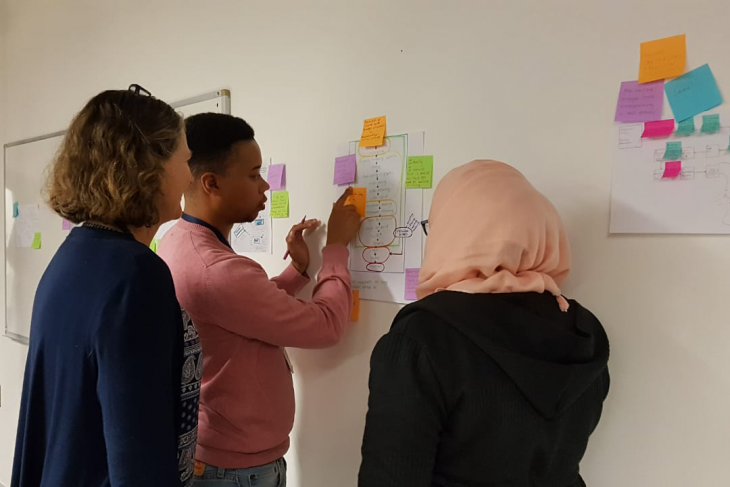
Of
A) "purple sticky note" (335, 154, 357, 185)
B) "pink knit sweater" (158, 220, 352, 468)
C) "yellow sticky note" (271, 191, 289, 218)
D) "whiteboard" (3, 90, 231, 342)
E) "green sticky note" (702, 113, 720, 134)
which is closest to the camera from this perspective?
"green sticky note" (702, 113, 720, 134)

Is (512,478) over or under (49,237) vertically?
under

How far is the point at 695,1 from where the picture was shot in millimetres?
950

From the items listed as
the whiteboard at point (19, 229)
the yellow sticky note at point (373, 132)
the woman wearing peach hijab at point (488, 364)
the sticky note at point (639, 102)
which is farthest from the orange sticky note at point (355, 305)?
the whiteboard at point (19, 229)

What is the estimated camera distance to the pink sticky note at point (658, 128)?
981 mm

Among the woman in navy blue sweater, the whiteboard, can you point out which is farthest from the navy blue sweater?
the whiteboard

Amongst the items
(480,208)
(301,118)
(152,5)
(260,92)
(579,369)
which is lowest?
(579,369)

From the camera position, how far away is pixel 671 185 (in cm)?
98

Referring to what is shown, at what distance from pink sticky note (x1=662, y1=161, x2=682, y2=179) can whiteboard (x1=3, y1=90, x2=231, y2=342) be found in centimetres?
257

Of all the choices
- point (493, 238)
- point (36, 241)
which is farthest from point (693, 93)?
point (36, 241)

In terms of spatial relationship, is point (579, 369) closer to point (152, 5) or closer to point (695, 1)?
point (695, 1)

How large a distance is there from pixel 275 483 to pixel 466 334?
80cm

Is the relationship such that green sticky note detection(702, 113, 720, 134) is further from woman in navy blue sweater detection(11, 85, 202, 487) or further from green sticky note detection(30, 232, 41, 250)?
green sticky note detection(30, 232, 41, 250)

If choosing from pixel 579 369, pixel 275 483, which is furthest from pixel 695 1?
pixel 275 483

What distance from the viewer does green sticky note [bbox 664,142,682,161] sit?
97cm
